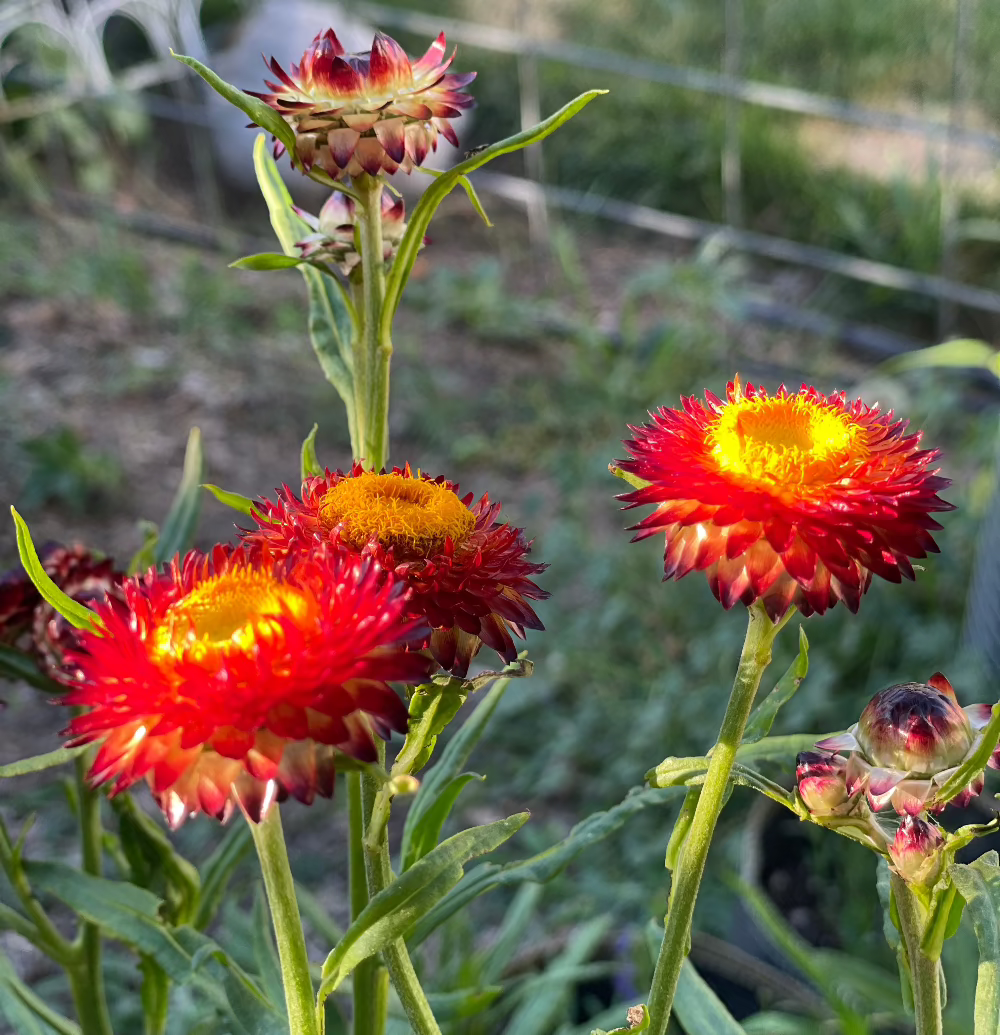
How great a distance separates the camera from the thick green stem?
3.12 feet

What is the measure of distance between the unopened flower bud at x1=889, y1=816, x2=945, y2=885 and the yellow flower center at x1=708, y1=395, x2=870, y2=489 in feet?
0.56

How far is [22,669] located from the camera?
95cm

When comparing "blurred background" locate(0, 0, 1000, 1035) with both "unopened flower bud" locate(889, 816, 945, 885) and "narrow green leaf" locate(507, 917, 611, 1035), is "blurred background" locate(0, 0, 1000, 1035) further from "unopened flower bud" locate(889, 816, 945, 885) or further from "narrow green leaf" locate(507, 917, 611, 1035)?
"unopened flower bud" locate(889, 816, 945, 885)

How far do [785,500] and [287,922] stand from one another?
0.31m

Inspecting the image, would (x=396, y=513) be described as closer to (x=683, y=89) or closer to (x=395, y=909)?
(x=395, y=909)

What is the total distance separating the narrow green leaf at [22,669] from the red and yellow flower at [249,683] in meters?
0.39

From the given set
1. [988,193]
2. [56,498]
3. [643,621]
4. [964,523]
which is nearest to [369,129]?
[643,621]

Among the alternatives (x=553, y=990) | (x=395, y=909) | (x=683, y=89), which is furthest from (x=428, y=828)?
(x=683, y=89)

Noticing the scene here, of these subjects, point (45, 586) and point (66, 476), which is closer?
point (45, 586)

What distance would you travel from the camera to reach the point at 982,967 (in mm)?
655

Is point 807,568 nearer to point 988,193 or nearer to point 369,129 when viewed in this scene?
point 369,129

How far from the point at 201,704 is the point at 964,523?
2.40m

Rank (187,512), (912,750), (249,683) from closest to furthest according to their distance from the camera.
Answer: (249,683) < (912,750) < (187,512)

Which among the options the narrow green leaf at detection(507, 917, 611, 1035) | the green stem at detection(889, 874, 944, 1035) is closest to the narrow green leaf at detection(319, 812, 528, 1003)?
the green stem at detection(889, 874, 944, 1035)
